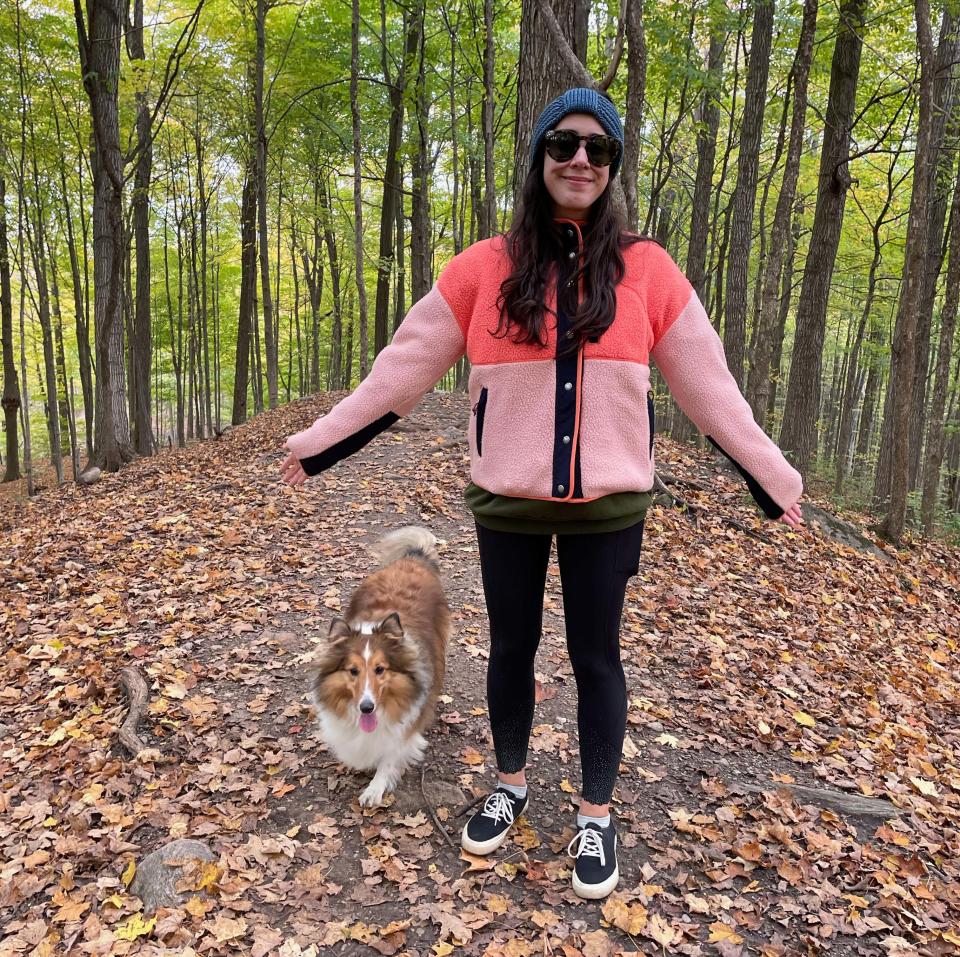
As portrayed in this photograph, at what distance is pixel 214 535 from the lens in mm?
6840

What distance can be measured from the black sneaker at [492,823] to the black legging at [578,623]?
42 centimetres

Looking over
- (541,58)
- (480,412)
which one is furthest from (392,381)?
(541,58)

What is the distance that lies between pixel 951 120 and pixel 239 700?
1382 cm

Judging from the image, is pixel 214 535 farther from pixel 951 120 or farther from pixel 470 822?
pixel 951 120

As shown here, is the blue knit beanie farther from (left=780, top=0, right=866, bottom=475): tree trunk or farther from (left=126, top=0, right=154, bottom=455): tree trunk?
(left=126, top=0, right=154, bottom=455): tree trunk

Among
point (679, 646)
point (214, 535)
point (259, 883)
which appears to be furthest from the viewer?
point (214, 535)

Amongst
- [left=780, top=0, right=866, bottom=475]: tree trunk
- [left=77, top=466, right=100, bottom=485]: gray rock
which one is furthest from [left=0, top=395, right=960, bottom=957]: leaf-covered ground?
[left=780, top=0, right=866, bottom=475]: tree trunk

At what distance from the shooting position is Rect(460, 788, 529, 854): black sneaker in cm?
289

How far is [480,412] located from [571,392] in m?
0.35

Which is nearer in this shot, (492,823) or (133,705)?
(492,823)

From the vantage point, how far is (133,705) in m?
3.84

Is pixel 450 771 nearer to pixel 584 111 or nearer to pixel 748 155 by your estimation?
pixel 584 111

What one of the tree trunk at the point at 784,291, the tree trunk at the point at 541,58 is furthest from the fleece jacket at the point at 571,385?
the tree trunk at the point at 784,291

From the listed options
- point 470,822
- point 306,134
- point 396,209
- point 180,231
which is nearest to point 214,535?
point 470,822
